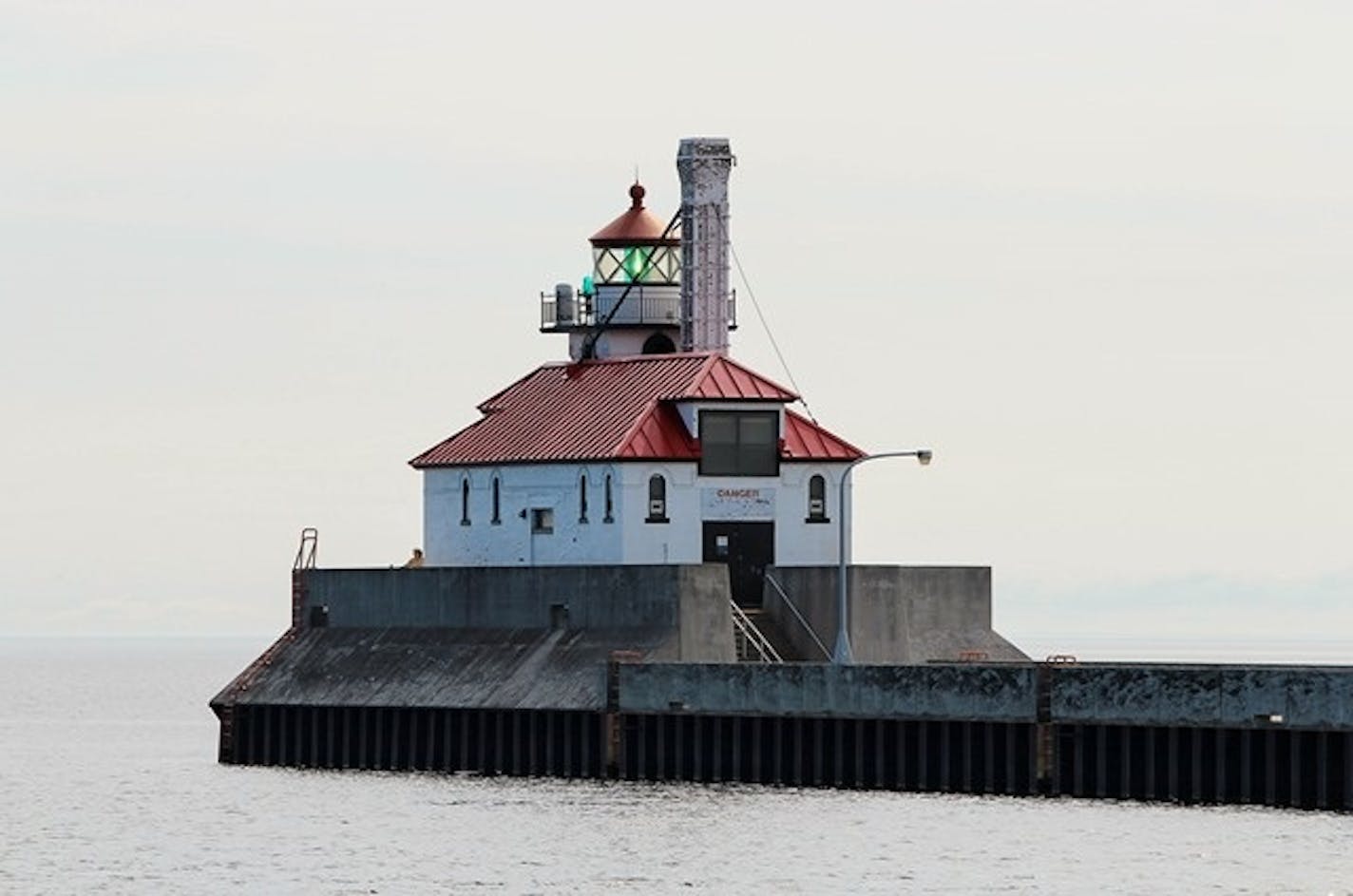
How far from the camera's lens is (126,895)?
66688mm

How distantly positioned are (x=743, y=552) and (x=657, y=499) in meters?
2.21

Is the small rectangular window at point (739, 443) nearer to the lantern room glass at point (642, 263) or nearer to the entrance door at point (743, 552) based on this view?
the entrance door at point (743, 552)

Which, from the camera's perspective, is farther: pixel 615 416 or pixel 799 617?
Answer: pixel 615 416

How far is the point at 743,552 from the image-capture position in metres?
87.0

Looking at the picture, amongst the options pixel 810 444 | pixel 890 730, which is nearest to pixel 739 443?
pixel 810 444

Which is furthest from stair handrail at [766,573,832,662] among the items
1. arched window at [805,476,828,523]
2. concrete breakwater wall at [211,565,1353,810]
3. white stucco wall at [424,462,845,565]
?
arched window at [805,476,828,523]

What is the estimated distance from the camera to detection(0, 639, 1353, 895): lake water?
66.2 m

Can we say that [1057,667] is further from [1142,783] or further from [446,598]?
[446,598]

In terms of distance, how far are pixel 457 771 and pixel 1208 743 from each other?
1922cm

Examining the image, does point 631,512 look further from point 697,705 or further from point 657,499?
point 697,705

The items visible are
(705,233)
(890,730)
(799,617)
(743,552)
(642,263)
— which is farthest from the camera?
(642,263)

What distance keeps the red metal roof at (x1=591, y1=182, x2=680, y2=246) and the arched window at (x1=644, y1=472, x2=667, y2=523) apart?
7.92m

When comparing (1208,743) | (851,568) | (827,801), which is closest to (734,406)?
(851,568)

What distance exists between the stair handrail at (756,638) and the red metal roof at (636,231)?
10.9 meters
